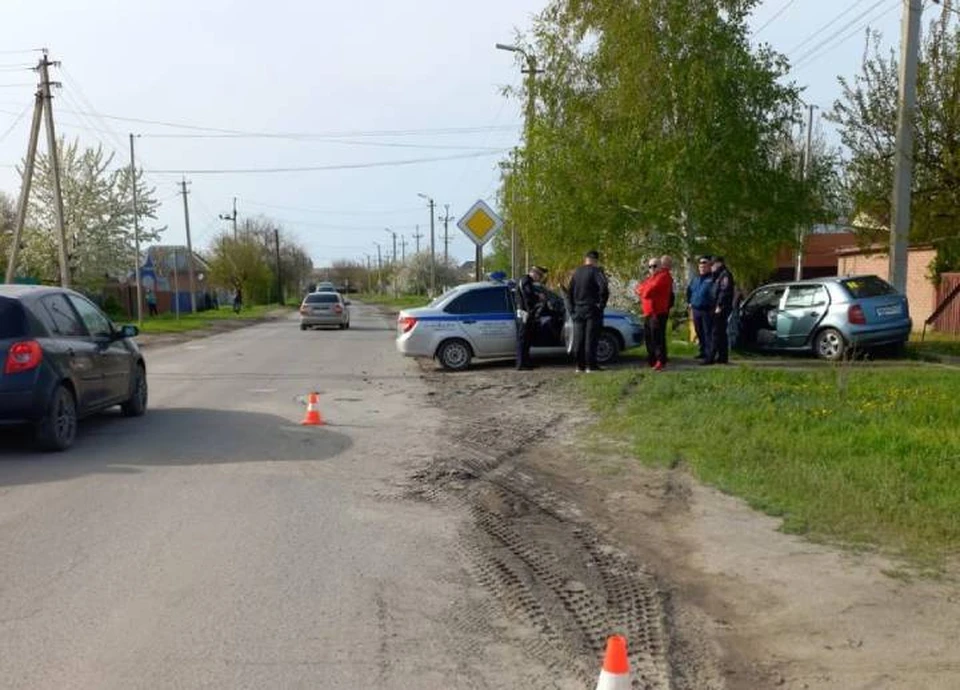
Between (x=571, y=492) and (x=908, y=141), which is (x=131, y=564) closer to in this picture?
(x=571, y=492)

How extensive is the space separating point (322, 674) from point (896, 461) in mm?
5462

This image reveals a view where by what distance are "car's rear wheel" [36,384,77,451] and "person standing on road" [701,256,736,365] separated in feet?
30.7

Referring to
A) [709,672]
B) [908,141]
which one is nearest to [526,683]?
[709,672]

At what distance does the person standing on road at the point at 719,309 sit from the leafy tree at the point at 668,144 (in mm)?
3913

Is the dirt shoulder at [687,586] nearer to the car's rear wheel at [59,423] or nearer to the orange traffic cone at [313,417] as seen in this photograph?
the orange traffic cone at [313,417]

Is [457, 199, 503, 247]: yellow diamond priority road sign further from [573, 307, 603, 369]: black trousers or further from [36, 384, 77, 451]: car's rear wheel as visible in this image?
[36, 384, 77, 451]: car's rear wheel

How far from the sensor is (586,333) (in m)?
14.1

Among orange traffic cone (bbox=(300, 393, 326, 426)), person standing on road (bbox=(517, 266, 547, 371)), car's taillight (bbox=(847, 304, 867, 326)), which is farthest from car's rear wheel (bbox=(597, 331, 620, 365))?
orange traffic cone (bbox=(300, 393, 326, 426))

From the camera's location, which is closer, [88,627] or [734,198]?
[88,627]

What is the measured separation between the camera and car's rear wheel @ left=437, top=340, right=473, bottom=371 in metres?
Answer: 16.3

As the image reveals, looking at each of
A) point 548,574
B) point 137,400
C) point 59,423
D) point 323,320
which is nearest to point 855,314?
point 137,400

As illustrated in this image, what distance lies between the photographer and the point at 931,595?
5.03m

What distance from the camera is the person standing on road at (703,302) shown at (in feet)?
47.8

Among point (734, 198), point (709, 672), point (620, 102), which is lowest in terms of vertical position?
point (709, 672)
